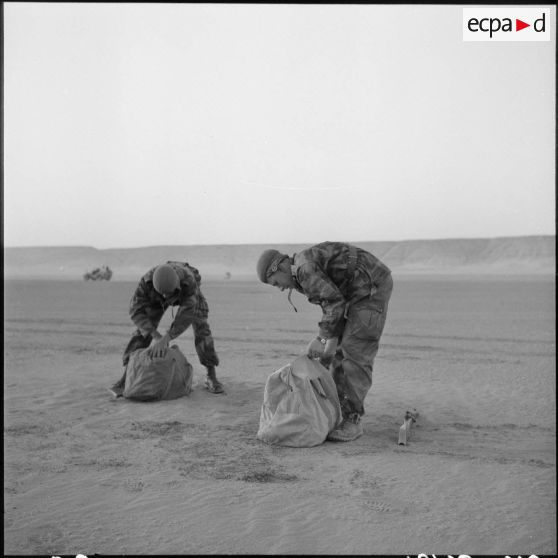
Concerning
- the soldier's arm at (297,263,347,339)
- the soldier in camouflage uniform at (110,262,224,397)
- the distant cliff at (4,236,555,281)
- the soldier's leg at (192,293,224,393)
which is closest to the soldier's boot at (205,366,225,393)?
the soldier's leg at (192,293,224,393)

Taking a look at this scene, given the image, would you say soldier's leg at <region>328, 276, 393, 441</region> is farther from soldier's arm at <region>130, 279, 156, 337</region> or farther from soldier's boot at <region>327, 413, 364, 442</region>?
soldier's arm at <region>130, 279, 156, 337</region>

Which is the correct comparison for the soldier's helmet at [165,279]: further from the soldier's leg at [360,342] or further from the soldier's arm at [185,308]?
the soldier's leg at [360,342]

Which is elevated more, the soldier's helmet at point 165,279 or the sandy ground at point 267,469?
the soldier's helmet at point 165,279

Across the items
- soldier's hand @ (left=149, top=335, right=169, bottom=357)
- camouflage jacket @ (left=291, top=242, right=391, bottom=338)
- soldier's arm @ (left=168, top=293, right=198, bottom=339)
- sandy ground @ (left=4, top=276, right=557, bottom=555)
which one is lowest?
sandy ground @ (left=4, top=276, right=557, bottom=555)

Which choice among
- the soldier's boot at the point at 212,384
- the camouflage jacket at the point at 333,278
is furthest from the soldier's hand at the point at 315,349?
the soldier's boot at the point at 212,384

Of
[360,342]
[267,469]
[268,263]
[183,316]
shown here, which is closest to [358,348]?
[360,342]

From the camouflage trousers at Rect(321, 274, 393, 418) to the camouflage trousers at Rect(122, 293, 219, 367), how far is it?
160cm

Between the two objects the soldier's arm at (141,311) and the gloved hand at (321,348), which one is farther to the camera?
the soldier's arm at (141,311)

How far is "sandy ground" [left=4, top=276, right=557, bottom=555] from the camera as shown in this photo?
2863 mm

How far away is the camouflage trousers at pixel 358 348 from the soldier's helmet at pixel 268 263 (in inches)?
25.6

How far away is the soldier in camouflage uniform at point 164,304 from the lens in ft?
16.7

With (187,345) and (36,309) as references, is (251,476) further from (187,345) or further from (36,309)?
(36,309)

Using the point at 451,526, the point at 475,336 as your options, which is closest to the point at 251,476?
the point at 451,526

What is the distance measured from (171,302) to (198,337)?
509mm
